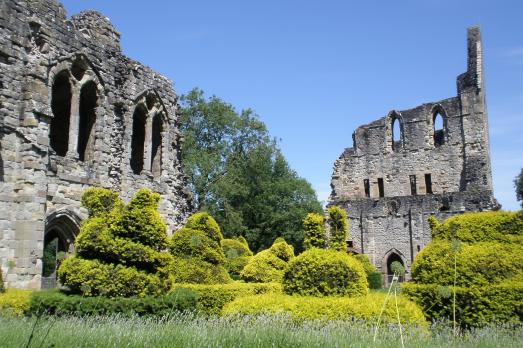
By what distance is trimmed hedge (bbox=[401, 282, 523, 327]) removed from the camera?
9.96 metres

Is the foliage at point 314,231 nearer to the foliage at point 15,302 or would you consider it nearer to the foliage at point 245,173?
the foliage at point 15,302

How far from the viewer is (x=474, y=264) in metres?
10.7

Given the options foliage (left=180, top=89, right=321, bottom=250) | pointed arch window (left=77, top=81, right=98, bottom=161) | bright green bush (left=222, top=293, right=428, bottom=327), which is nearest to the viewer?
bright green bush (left=222, top=293, right=428, bottom=327)

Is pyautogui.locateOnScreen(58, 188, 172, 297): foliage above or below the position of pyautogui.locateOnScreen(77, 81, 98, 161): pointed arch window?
below

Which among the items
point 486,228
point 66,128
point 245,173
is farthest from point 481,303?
point 245,173

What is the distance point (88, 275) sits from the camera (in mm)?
10297

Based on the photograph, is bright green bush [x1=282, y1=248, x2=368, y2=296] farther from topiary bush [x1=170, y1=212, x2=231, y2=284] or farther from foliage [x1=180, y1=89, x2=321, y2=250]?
foliage [x1=180, y1=89, x2=321, y2=250]

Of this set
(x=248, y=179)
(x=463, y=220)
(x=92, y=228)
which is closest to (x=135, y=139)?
(x=92, y=228)

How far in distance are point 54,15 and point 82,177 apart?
4.99 meters

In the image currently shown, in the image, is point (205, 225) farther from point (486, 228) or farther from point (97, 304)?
point (486, 228)

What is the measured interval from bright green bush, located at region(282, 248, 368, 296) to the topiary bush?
12.6 ft

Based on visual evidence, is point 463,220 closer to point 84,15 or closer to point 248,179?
point 84,15

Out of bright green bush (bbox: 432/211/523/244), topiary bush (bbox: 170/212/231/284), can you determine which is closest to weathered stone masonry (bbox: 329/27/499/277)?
bright green bush (bbox: 432/211/523/244)

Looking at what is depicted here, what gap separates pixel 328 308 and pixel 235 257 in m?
14.3
